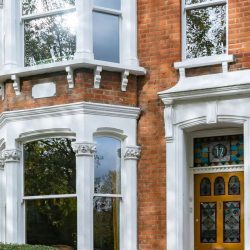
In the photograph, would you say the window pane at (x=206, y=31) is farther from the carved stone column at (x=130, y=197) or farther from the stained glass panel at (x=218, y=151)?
the carved stone column at (x=130, y=197)

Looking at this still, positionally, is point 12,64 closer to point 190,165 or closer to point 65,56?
point 65,56

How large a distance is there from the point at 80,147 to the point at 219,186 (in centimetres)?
243

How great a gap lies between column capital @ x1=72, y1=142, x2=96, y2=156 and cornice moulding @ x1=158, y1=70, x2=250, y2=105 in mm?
1469

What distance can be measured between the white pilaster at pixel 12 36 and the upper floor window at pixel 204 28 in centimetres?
293

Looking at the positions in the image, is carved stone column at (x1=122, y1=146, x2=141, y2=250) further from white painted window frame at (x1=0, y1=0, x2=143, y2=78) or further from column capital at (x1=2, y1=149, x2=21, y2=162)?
column capital at (x1=2, y1=149, x2=21, y2=162)

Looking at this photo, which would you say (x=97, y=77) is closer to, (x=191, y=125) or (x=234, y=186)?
(x=191, y=125)

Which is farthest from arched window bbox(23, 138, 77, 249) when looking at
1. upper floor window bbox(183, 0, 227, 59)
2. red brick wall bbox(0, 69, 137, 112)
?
upper floor window bbox(183, 0, 227, 59)

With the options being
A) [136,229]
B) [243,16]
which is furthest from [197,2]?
[136,229]

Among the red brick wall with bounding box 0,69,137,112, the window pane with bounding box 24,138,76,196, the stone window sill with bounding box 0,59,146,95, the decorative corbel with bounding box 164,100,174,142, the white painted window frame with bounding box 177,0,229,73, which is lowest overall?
the window pane with bounding box 24,138,76,196

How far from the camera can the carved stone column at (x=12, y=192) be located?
14.1m

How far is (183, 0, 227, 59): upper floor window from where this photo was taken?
45.2ft

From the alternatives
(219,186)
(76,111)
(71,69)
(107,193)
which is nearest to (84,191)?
(107,193)

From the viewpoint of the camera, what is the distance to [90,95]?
13656mm

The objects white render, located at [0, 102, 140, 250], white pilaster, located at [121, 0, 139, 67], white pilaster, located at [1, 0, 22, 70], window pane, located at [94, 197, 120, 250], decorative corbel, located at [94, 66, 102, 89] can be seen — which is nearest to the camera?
white render, located at [0, 102, 140, 250]
